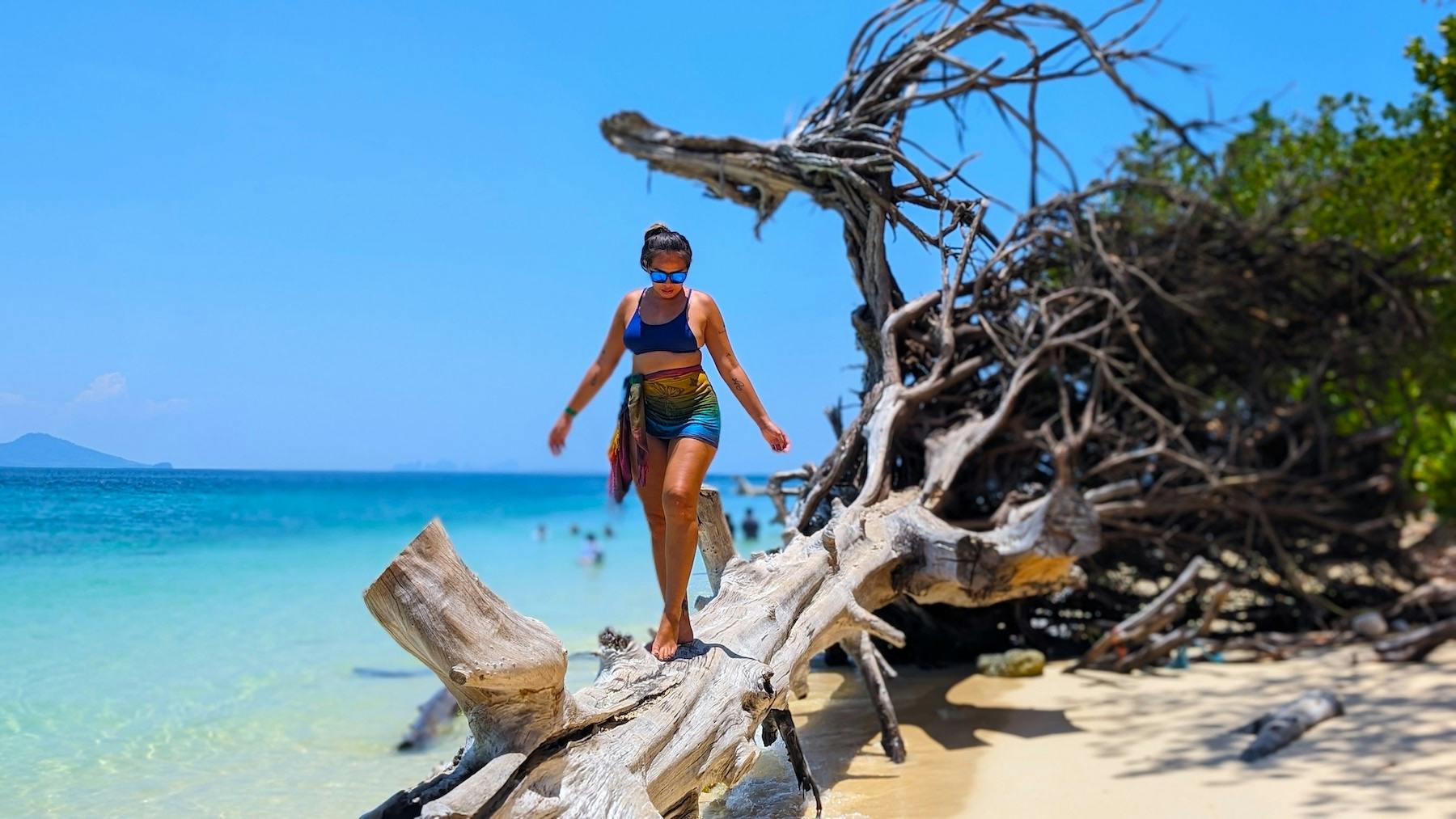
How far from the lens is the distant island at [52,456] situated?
448cm

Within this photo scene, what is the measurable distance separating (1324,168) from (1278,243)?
9.81 feet

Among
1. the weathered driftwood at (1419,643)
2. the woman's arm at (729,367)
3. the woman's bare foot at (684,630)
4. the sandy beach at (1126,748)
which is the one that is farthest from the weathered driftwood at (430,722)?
the weathered driftwood at (1419,643)

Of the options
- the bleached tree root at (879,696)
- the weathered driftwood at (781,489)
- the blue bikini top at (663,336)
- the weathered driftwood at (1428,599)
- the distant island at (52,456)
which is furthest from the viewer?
the weathered driftwood at (1428,599)

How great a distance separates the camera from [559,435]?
364 cm

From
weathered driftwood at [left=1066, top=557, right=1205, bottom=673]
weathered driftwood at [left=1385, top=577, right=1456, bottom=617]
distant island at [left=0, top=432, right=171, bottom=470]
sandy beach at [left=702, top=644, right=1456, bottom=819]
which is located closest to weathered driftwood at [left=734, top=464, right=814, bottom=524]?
sandy beach at [left=702, top=644, right=1456, bottom=819]

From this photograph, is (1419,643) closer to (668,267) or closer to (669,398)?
(669,398)

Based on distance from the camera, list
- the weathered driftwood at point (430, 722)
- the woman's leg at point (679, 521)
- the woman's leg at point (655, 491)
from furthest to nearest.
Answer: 1. the weathered driftwood at point (430, 722)
2. the woman's leg at point (655, 491)
3. the woman's leg at point (679, 521)

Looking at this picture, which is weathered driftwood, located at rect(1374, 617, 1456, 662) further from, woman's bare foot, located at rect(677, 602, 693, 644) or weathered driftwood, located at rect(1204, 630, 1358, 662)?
woman's bare foot, located at rect(677, 602, 693, 644)

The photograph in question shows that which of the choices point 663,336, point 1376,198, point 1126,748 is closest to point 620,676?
point 663,336

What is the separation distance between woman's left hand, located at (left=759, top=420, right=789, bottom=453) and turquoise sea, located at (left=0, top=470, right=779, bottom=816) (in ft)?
2.13

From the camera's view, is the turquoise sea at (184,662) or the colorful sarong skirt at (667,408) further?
the turquoise sea at (184,662)

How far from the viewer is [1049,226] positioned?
340 inches

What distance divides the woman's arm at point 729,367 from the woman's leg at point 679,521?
0.74 ft

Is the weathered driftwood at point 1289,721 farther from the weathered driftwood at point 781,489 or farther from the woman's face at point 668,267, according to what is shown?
the woman's face at point 668,267
